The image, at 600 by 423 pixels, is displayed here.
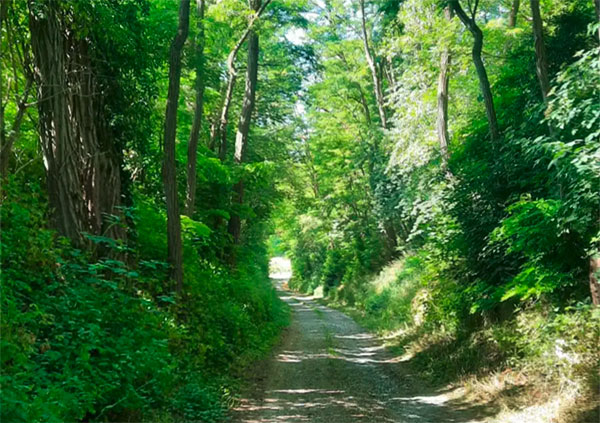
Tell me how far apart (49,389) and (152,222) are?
633 centimetres

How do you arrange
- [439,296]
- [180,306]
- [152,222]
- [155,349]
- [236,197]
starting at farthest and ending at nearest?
[236,197]
[439,296]
[152,222]
[180,306]
[155,349]

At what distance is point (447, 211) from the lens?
10.4 meters

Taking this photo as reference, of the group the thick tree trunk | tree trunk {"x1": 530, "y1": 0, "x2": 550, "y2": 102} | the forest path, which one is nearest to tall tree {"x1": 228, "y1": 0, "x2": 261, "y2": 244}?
the forest path

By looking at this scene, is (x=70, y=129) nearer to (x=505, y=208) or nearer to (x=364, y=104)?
(x=505, y=208)

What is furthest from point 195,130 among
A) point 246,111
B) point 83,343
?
point 83,343

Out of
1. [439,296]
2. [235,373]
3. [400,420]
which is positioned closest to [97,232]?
[235,373]

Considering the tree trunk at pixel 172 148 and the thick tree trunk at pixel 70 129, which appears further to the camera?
the tree trunk at pixel 172 148

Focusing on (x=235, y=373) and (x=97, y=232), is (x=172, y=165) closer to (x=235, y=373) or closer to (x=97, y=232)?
(x=97, y=232)

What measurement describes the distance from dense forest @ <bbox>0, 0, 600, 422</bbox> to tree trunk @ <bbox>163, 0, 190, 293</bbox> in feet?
0.13

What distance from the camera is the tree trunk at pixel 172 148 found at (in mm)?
9164

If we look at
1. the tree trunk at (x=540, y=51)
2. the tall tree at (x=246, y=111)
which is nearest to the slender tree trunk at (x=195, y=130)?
the tall tree at (x=246, y=111)

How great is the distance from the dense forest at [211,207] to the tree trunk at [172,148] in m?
0.04

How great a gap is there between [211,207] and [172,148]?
616 centimetres

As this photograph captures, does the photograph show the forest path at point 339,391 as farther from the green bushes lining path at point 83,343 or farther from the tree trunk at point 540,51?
the tree trunk at point 540,51
